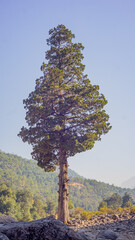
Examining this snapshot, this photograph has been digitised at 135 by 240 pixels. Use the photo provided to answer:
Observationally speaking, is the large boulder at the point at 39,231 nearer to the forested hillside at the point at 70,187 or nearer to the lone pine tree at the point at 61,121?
the lone pine tree at the point at 61,121

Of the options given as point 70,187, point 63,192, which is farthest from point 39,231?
point 70,187

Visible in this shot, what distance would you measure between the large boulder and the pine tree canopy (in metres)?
8.73

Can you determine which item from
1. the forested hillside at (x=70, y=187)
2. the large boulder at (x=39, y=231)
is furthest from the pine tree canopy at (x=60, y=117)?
the forested hillside at (x=70, y=187)

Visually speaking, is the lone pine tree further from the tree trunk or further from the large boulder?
the large boulder

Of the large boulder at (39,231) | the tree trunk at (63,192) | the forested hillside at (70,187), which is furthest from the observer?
the forested hillside at (70,187)

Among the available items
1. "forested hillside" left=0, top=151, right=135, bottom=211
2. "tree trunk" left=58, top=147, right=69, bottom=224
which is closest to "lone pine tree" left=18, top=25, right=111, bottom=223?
"tree trunk" left=58, top=147, right=69, bottom=224

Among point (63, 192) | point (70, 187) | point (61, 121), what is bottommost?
point (70, 187)

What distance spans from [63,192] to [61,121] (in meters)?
4.17

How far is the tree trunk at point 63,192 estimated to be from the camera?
39.6ft

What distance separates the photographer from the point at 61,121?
13.5 meters

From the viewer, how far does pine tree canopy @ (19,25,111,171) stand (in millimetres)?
12867

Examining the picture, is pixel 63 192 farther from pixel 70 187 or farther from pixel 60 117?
pixel 70 187

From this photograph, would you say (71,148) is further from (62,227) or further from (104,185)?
(104,185)

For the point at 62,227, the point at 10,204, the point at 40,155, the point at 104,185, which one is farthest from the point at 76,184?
the point at 62,227
